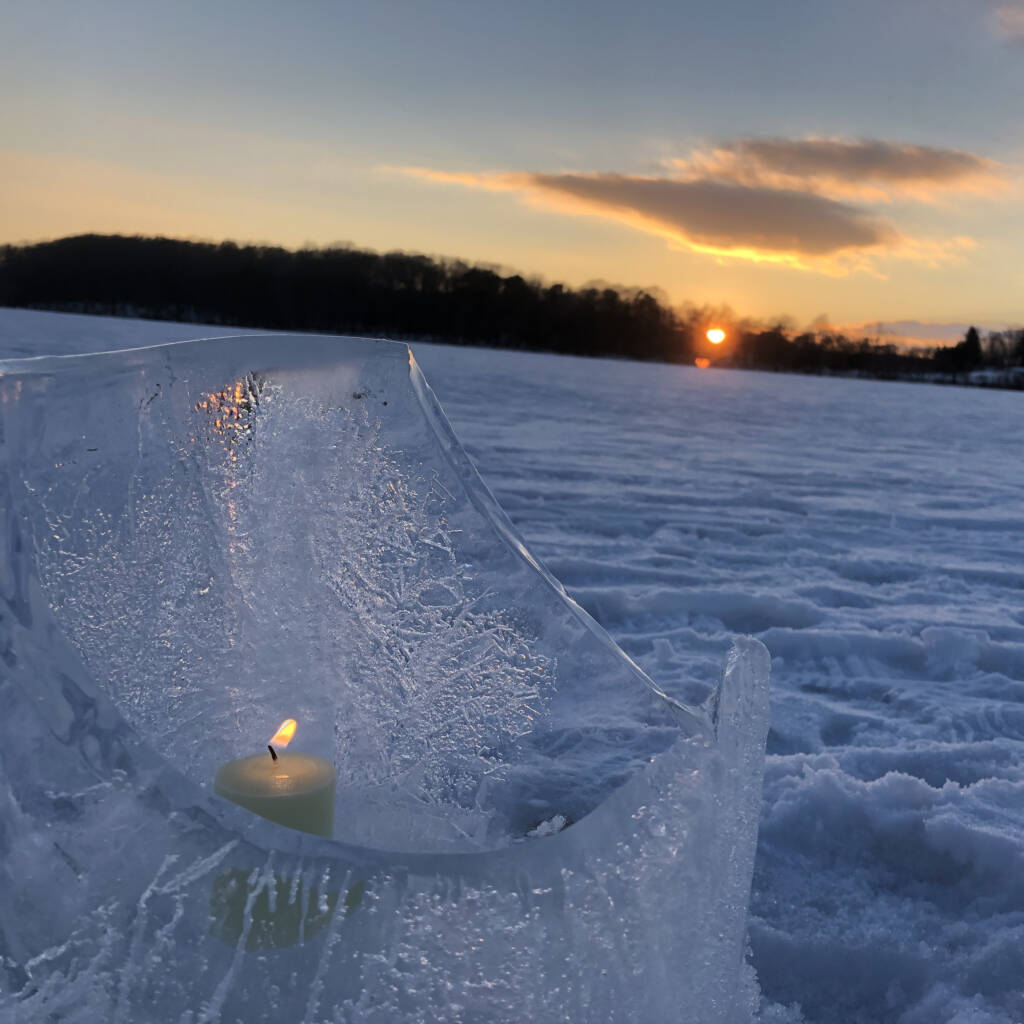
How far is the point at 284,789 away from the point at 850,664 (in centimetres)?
197

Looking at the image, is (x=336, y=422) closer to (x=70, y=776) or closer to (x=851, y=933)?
(x=70, y=776)

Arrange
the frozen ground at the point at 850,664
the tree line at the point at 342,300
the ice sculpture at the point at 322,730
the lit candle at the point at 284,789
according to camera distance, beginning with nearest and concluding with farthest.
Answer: the ice sculpture at the point at 322,730 < the lit candle at the point at 284,789 < the frozen ground at the point at 850,664 < the tree line at the point at 342,300

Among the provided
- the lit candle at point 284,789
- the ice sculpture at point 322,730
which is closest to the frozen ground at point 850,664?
the ice sculpture at point 322,730

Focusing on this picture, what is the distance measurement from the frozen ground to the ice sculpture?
330 millimetres

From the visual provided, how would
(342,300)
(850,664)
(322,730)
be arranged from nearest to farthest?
(322,730), (850,664), (342,300)

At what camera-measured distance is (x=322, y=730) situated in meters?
1.17

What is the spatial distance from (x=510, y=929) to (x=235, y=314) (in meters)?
51.3

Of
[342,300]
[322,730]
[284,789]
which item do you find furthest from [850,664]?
[342,300]

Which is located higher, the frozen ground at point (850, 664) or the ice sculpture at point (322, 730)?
the ice sculpture at point (322, 730)

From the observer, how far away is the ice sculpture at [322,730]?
23.9 inches

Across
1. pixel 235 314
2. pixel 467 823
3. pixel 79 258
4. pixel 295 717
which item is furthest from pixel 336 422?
pixel 79 258

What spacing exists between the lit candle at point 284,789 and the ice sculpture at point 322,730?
164 millimetres

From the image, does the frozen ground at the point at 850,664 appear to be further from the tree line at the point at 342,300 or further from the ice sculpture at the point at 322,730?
the tree line at the point at 342,300

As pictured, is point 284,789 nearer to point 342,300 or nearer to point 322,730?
point 322,730
